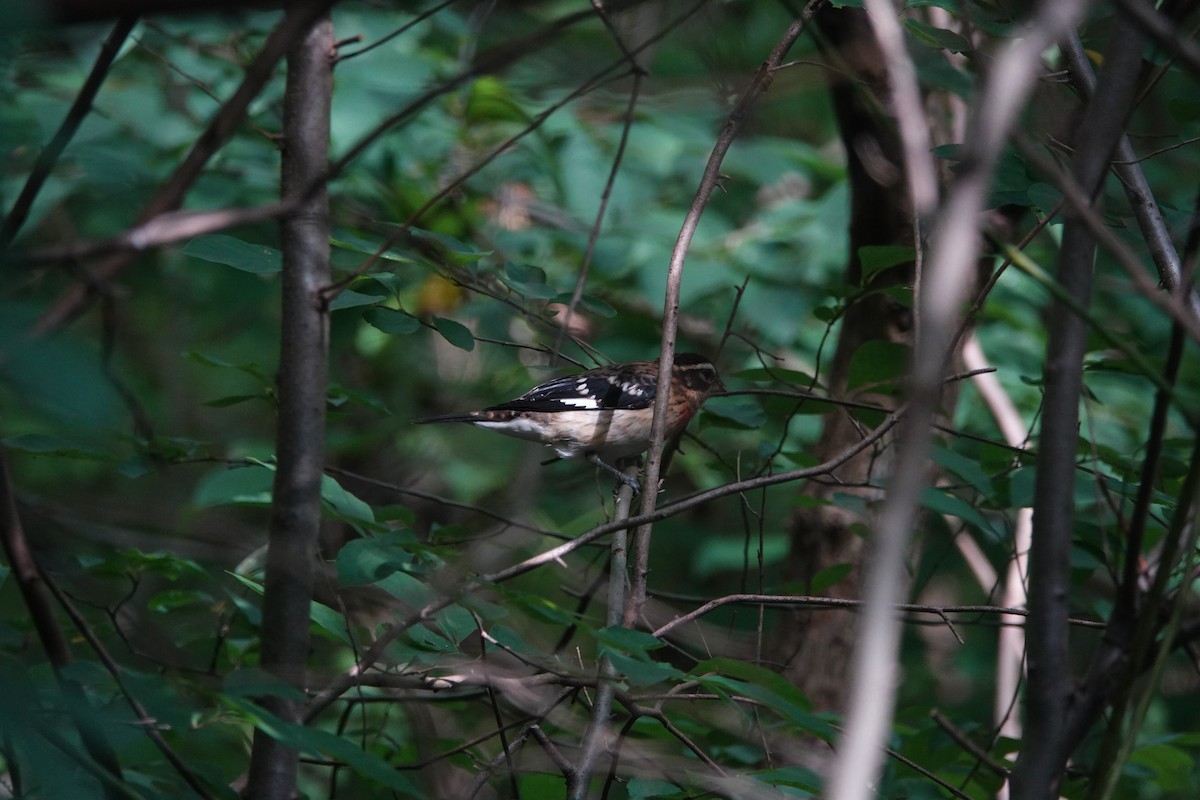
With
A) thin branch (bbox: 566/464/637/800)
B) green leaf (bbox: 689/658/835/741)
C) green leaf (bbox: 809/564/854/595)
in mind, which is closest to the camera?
green leaf (bbox: 689/658/835/741)

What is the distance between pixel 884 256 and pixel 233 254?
170 cm

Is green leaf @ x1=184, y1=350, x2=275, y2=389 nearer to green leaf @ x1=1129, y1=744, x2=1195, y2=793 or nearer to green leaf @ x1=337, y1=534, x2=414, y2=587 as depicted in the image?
green leaf @ x1=337, y1=534, x2=414, y2=587

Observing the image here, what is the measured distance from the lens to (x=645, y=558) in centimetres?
246

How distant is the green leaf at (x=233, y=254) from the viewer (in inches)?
91.3

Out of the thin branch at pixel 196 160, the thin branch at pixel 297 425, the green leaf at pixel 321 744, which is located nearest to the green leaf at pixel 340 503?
the thin branch at pixel 297 425

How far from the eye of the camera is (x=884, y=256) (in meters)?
2.93

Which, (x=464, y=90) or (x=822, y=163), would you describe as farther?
(x=822, y=163)

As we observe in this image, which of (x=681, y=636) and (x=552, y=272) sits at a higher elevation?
(x=552, y=272)

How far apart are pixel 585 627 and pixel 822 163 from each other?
548 centimetres

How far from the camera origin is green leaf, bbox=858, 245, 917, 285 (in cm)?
290

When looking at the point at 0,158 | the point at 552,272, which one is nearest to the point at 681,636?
the point at 0,158

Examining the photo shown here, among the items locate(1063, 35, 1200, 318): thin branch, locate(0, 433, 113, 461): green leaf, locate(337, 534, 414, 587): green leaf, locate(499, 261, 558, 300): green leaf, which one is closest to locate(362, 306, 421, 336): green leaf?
locate(499, 261, 558, 300): green leaf

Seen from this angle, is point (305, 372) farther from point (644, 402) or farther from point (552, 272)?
point (552, 272)

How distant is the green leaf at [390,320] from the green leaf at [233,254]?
28 centimetres
